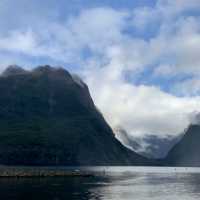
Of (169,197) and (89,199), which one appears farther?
(169,197)

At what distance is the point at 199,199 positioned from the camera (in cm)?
10050

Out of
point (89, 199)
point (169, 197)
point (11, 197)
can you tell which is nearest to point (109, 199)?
point (89, 199)

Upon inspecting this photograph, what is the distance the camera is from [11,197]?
309 feet

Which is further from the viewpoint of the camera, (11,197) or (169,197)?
(169,197)

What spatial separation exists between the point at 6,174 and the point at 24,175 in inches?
305

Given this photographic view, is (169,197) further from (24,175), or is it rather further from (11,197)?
(24,175)

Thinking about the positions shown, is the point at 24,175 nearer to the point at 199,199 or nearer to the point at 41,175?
the point at 41,175

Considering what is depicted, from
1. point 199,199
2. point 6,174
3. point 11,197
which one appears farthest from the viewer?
point 6,174

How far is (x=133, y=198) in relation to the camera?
334 ft

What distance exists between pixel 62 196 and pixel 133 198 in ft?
55.2

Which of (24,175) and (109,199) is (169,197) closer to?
(109,199)

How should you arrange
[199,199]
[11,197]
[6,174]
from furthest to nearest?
[6,174]
[199,199]
[11,197]

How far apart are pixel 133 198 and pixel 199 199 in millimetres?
15424

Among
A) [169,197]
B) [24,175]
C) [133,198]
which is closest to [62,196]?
[133,198]
